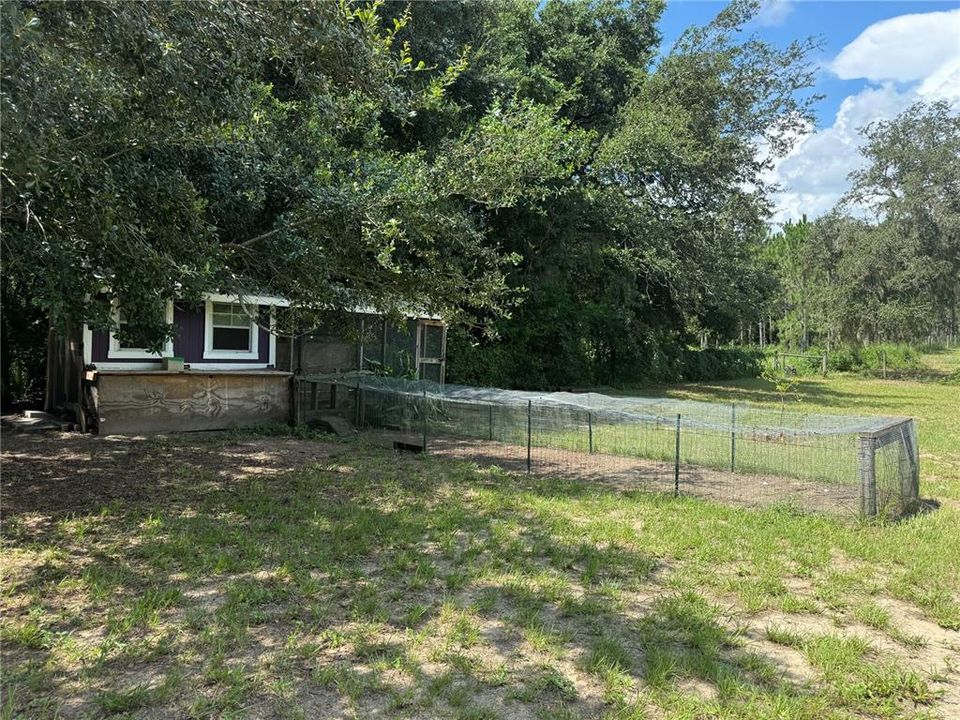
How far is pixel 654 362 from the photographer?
23.6m

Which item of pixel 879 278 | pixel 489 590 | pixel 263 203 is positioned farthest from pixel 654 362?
pixel 489 590

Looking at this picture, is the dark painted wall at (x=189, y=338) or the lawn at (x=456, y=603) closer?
the lawn at (x=456, y=603)

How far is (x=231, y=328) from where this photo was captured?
34.0ft

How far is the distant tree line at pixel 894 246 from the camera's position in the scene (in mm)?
28516

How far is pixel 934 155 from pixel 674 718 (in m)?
34.3

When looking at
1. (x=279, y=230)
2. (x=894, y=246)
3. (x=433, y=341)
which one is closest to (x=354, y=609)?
(x=279, y=230)

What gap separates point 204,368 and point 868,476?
28.6ft

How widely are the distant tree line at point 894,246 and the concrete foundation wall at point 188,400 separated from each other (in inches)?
896

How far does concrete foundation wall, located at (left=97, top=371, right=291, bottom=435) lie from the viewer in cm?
886

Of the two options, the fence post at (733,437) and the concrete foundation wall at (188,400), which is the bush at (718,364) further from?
the fence post at (733,437)

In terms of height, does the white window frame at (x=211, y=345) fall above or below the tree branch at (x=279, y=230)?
below

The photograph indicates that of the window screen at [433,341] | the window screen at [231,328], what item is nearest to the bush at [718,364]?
the window screen at [433,341]

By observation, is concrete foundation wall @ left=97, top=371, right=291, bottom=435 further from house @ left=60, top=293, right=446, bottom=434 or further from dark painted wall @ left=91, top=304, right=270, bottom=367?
dark painted wall @ left=91, top=304, right=270, bottom=367

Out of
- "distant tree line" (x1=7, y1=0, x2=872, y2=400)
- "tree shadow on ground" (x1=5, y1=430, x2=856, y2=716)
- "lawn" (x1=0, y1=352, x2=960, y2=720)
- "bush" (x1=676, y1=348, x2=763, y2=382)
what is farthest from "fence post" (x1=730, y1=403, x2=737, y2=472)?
"bush" (x1=676, y1=348, x2=763, y2=382)
